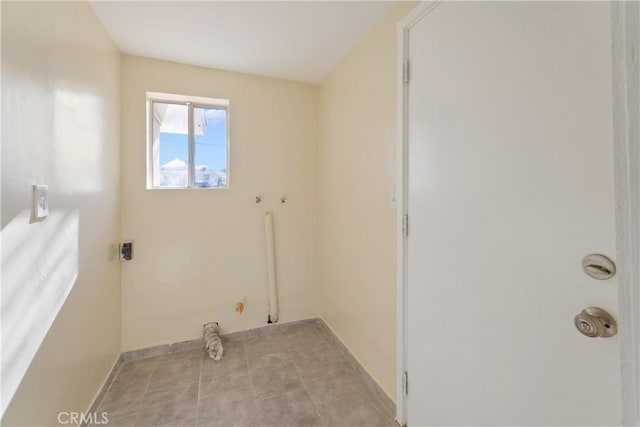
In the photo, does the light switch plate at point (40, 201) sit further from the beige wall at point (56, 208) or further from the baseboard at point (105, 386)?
the baseboard at point (105, 386)

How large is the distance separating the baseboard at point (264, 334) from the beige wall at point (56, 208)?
197mm

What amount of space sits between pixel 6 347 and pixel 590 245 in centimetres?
181

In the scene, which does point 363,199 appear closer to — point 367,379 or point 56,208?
point 367,379

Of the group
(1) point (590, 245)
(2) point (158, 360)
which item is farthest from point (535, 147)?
(2) point (158, 360)

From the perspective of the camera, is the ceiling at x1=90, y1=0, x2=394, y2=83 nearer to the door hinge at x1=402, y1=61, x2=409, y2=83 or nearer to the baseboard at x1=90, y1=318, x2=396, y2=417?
the door hinge at x1=402, y1=61, x2=409, y2=83

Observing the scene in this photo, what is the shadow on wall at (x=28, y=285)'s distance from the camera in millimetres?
909

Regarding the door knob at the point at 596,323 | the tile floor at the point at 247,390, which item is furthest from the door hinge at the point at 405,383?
the door knob at the point at 596,323

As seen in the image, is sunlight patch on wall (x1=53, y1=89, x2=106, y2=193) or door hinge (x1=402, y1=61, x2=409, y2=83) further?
door hinge (x1=402, y1=61, x2=409, y2=83)

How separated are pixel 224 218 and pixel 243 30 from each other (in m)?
1.41

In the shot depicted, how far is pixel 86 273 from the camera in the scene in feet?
5.00

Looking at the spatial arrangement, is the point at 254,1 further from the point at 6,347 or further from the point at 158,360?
the point at 158,360

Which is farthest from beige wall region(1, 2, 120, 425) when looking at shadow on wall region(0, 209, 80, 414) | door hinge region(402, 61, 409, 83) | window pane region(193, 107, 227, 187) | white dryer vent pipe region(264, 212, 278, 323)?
door hinge region(402, 61, 409, 83)

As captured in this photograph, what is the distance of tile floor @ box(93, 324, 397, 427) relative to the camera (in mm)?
1556

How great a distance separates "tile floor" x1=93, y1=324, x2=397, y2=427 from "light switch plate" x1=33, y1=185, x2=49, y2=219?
4.09 feet
